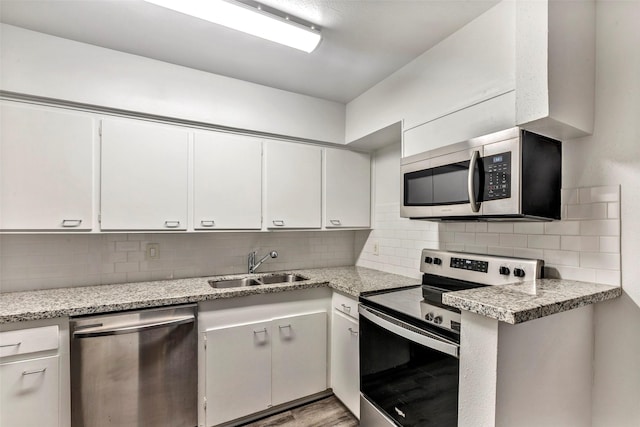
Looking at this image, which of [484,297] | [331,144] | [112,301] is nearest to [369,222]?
[331,144]

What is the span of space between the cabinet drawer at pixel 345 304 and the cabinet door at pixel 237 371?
0.52 meters

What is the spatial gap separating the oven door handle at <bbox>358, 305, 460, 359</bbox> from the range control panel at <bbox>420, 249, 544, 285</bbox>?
0.58 metres

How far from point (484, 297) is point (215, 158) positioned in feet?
6.28

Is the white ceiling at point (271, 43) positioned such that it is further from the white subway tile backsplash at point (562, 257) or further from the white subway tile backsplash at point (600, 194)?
the white subway tile backsplash at point (562, 257)

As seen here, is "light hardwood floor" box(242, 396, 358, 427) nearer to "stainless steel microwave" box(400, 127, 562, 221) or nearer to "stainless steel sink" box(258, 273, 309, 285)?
"stainless steel sink" box(258, 273, 309, 285)

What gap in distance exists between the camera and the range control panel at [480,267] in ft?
4.82

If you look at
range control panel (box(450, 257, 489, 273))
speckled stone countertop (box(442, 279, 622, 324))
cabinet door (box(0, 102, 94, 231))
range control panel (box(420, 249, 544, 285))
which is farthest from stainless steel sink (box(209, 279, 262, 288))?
speckled stone countertop (box(442, 279, 622, 324))

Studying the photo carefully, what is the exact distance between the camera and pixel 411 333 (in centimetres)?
139

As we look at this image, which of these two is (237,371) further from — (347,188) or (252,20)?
(252,20)

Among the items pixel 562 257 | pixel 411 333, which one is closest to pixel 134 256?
pixel 411 333

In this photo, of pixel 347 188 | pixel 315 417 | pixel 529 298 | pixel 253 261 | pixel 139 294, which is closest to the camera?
pixel 529 298

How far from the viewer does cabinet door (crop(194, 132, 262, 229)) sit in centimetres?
214

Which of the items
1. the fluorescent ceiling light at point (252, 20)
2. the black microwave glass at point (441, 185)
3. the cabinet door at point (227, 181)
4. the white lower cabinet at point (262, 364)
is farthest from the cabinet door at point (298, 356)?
the fluorescent ceiling light at point (252, 20)

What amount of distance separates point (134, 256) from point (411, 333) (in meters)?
1.99
